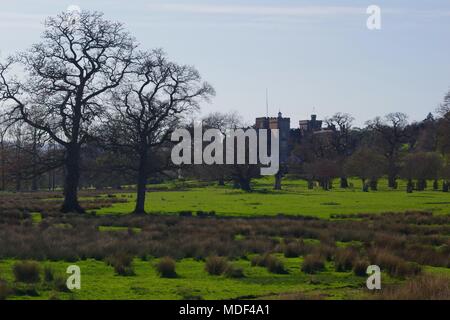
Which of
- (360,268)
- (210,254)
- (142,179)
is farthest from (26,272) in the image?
(142,179)

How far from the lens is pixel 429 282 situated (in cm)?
1530

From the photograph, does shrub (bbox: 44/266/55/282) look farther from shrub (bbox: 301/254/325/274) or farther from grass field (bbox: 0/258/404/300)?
shrub (bbox: 301/254/325/274)

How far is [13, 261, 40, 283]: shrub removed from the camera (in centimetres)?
1631

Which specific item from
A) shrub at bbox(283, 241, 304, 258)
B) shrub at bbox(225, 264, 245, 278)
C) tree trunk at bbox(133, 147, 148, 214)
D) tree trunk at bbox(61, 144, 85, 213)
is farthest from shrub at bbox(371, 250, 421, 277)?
tree trunk at bbox(61, 144, 85, 213)

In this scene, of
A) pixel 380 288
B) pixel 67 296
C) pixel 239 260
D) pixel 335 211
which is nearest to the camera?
pixel 67 296

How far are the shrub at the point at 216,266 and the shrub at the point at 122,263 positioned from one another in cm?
199

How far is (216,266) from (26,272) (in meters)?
4.87

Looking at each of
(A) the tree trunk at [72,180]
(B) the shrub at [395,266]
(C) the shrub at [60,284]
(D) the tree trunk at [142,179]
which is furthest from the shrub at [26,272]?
→ (D) the tree trunk at [142,179]

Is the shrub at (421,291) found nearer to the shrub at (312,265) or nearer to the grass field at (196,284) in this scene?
the grass field at (196,284)

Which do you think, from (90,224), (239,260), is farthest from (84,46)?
(239,260)

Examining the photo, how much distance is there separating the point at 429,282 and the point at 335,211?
34.7 m

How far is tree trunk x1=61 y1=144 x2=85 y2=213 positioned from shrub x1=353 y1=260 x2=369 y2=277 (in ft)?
101

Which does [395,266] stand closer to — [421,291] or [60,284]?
[421,291]
